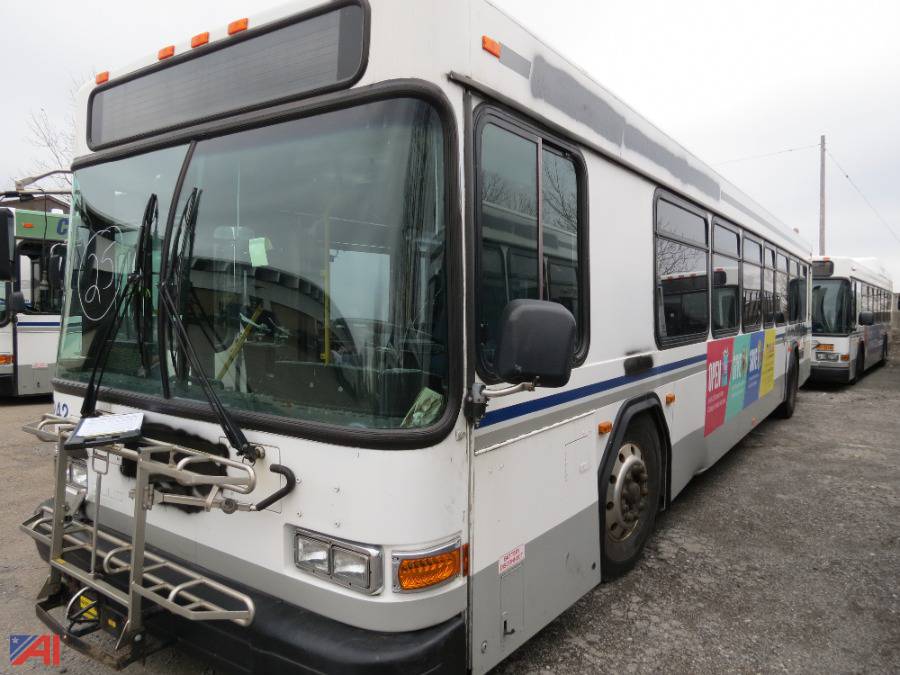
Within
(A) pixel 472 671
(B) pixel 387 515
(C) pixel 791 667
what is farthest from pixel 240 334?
(C) pixel 791 667

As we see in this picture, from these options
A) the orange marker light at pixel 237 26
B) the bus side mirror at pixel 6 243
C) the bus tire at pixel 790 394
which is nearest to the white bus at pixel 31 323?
the bus side mirror at pixel 6 243

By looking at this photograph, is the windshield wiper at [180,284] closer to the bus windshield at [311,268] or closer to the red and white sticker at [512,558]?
the bus windshield at [311,268]

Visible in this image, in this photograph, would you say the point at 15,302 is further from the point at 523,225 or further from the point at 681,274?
the point at 681,274

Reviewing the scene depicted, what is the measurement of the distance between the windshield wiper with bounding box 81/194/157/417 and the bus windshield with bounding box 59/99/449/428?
0.04 meters

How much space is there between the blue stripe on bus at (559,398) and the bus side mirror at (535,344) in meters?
0.33

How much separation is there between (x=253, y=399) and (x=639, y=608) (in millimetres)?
2448

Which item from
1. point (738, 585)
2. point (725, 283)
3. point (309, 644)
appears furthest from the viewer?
point (725, 283)

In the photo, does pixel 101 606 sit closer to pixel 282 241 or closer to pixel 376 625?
pixel 376 625

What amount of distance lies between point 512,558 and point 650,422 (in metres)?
1.78

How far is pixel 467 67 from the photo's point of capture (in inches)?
85.0

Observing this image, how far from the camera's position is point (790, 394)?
8.83 m

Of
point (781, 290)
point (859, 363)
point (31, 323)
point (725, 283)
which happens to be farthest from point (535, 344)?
point (859, 363)

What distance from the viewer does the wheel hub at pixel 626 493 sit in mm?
3350

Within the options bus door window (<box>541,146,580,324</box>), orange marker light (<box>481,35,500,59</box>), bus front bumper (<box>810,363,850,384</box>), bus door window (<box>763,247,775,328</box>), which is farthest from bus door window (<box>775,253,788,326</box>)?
orange marker light (<box>481,35,500,59</box>)
